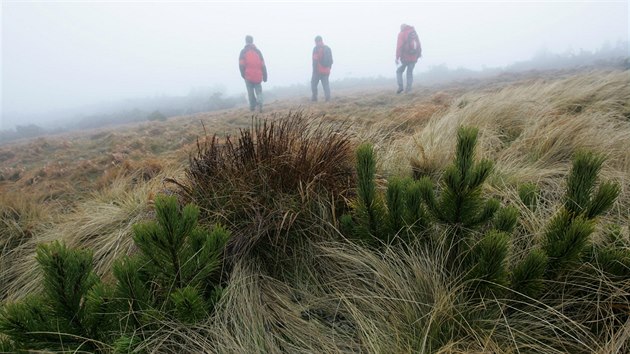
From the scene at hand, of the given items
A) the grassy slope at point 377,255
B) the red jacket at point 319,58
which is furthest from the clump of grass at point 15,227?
the red jacket at point 319,58

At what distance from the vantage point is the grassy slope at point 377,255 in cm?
124

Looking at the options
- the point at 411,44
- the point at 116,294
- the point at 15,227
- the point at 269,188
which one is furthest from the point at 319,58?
the point at 116,294

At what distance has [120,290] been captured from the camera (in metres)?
1.11

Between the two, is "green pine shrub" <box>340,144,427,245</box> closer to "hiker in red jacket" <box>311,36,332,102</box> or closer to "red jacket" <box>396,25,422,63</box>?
"red jacket" <box>396,25,422,63</box>

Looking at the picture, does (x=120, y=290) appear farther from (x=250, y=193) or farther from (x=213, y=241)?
(x=250, y=193)

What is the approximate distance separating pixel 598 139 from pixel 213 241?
128 inches

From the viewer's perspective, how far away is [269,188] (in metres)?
2.02

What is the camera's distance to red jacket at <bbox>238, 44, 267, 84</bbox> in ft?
41.6

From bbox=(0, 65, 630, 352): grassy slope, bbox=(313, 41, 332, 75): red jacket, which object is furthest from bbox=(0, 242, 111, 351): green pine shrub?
bbox=(313, 41, 332, 75): red jacket

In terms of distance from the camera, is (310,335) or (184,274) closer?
(184,274)

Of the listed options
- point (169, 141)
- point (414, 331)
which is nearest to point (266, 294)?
point (414, 331)

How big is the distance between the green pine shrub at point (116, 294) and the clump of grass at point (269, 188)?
0.51 m

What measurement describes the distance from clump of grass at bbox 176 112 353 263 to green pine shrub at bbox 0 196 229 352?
Answer: 508 millimetres

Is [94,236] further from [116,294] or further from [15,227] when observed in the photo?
[116,294]
